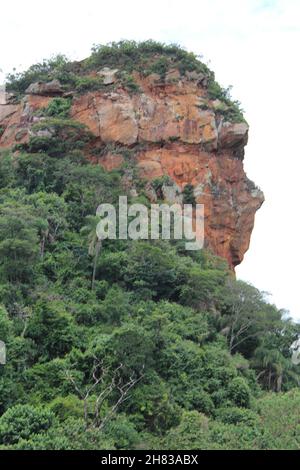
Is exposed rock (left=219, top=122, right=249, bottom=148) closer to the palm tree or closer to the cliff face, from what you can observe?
the cliff face

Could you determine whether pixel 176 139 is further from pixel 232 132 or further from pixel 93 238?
pixel 93 238

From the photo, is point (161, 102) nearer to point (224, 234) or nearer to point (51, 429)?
point (224, 234)

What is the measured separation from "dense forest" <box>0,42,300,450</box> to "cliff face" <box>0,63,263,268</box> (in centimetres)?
128

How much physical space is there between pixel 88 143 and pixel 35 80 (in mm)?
6556

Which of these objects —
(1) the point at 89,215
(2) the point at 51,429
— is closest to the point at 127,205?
(1) the point at 89,215

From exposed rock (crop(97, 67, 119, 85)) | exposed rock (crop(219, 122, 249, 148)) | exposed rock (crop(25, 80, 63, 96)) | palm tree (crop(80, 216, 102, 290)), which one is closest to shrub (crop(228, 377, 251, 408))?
palm tree (crop(80, 216, 102, 290))

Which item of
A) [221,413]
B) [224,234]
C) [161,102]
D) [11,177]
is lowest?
[221,413]

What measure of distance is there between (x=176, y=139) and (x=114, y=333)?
62.4 ft

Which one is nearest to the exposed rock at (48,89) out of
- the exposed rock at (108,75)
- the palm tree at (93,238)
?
the exposed rock at (108,75)

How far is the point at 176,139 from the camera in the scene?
38344 mm

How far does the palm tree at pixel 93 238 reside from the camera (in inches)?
1130

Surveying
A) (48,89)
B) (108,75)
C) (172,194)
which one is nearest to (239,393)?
(172,194)

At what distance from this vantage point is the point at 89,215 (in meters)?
32.1

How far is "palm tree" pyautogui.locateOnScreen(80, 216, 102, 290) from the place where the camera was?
28.7 metres
